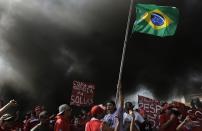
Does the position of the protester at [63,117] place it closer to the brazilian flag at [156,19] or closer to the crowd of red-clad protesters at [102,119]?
the crowd of red-clad protesters at [102,119]

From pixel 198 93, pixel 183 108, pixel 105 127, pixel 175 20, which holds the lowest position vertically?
pixel 105 127

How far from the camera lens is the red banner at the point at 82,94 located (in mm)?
12273

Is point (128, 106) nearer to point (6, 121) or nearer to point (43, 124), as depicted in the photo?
point (43, 124)

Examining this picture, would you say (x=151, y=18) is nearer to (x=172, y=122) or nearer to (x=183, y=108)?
(x=183, y=108)

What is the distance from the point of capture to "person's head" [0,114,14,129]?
20.0 ft

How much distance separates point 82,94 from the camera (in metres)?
12.5

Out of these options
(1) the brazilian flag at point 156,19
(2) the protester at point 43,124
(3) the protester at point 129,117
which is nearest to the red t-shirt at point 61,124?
(2) the protester at point 43,124

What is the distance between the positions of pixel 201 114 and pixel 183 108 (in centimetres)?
42

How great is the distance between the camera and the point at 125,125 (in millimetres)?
7328

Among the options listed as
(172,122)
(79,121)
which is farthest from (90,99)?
(172,122)

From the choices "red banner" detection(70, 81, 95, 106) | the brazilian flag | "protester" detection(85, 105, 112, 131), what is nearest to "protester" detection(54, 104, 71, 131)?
"protester" detection(85, 105, 112, 131)

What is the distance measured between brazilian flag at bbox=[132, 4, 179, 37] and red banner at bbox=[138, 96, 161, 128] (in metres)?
1.54

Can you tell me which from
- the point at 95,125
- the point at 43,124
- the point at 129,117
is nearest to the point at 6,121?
the point at 43,124

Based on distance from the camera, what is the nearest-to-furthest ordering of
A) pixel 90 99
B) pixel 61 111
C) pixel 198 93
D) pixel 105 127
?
1. pixel 105 127
2. pixel 61 111
3. pixel 90 99
4. pixel 198 93
